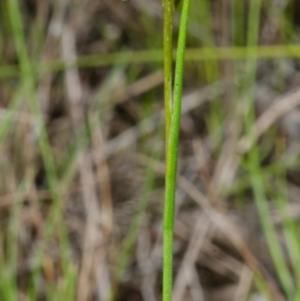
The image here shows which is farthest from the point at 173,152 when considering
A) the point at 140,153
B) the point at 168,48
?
the point at 140,153

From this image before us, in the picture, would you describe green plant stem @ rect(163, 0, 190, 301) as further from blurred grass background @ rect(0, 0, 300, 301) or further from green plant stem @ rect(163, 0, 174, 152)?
blurred grass background @ rect(0, 0, 300, 301)

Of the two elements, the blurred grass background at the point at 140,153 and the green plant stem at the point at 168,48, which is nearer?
the green plant stem at the point at 168,48

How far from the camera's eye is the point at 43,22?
61.0 inches

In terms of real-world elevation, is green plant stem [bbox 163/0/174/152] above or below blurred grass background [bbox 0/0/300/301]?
above

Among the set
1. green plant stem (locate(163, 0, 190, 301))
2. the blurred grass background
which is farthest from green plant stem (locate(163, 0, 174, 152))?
the blurred grass background

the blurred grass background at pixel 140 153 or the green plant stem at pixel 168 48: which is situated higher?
the green plant stem at pixel 168 48

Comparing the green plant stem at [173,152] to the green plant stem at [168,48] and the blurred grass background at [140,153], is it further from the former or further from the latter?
the blurred grass background at [140,153]

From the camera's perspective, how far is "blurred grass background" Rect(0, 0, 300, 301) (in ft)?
3.58

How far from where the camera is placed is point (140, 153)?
4.36 feet

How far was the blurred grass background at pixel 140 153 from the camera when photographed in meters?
1.09

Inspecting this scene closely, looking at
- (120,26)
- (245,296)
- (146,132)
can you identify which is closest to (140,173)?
(146,132)

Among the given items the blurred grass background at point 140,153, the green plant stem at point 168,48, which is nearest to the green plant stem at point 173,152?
the green plant stem at point 168,48

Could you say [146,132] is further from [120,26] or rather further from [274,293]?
[274,293]

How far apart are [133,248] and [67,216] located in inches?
5.8
